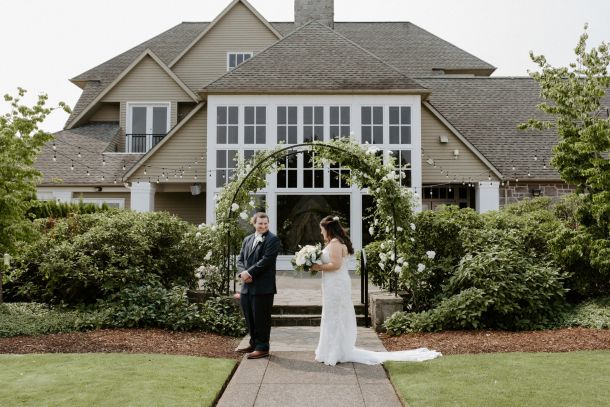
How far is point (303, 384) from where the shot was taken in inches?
257

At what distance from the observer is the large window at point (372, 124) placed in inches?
699

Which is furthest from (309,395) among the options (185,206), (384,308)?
(185,206)

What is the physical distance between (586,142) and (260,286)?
6109 millimetres

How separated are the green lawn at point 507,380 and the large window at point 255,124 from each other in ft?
37.2

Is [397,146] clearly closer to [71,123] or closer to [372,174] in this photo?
[372,174]

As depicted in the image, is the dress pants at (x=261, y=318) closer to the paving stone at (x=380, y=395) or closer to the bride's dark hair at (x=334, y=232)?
the bride's dark hair at (x=334, y=232)

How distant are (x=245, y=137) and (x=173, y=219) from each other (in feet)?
20.0

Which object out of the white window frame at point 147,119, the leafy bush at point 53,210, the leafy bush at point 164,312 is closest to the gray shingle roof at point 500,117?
the white window frame at point 147,119

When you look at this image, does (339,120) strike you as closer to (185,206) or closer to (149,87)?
(185,206)

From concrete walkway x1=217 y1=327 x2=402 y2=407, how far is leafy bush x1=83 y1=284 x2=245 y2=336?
1734mm

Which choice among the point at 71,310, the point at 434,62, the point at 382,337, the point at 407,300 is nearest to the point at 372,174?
the point at 407,300

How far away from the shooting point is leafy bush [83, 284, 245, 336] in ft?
31.8

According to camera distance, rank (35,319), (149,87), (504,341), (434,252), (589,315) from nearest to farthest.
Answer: (504,341)
(589,315)
(35,319)
(434,252)
(149,87)

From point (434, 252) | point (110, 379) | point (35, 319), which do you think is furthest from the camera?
point (434, 252)
